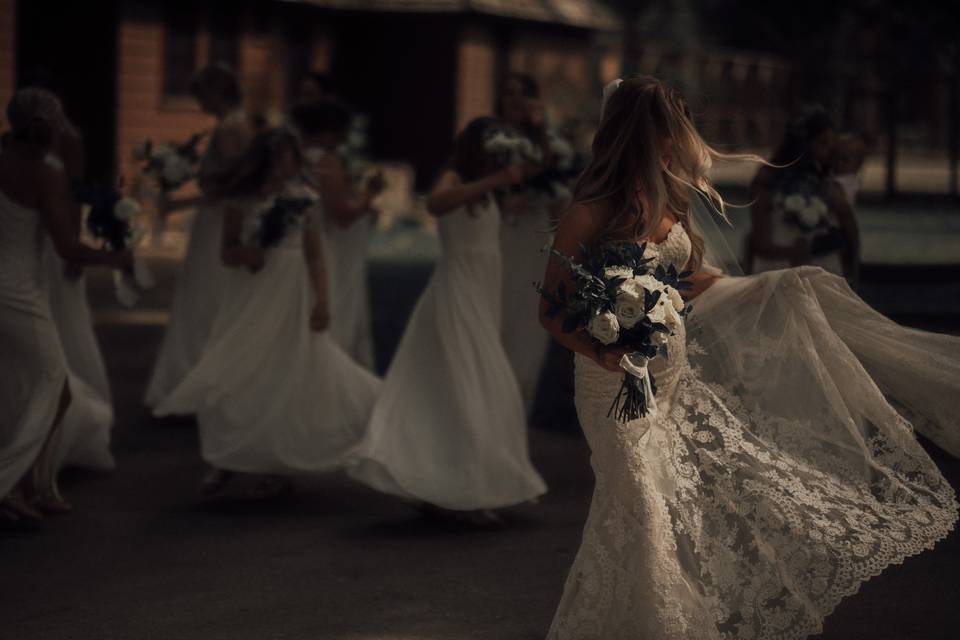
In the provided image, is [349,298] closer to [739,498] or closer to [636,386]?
[739,498]

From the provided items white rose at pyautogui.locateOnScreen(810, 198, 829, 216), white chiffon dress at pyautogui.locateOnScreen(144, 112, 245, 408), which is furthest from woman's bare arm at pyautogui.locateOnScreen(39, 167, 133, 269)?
white rose at pyautogui.locateOnScreen(810, 198, 829, 216)

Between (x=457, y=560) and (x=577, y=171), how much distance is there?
4.39 m

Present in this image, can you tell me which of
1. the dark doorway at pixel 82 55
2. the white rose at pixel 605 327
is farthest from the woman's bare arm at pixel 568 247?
the dark doorway at pixel 82 55

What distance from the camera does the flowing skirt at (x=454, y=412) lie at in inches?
323

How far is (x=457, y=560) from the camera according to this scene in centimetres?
760

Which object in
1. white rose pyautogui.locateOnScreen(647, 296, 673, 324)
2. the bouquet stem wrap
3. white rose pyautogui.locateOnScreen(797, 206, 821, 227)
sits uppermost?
white rose pyautogui.locateOnScreen(797, 206, 821, 227)

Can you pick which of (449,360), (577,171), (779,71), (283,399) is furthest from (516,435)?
(779,71)

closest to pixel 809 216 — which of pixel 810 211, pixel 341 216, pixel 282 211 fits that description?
pixel 810 211

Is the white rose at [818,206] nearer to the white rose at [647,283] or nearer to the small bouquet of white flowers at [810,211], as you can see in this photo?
the small bouquet of white flowers at [810,211]

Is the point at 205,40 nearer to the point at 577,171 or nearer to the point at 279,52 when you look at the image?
the point at 279,52

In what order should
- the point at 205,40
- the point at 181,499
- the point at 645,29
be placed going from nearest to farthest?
the point at 181,499, the point at 205,40, the point at 645,29

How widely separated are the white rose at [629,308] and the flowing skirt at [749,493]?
0.60 m

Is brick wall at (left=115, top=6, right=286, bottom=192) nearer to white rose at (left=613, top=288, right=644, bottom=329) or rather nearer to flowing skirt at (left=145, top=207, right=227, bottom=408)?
flowing skirt at (left=145, top=207, right=227, bottom=408)

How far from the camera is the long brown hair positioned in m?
5.66
